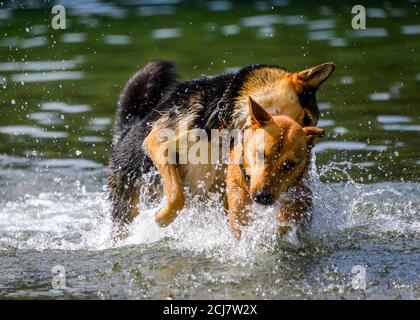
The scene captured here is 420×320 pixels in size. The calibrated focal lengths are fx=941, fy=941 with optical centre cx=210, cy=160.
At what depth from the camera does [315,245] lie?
7.09 m

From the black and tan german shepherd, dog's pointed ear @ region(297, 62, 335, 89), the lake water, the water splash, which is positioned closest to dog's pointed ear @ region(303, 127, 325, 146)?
the black and tan german shepherd

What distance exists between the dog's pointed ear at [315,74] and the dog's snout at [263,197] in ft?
3.16

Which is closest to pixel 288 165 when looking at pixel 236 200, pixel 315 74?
pixel 236 200

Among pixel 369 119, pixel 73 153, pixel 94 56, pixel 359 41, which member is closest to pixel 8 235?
pixel 73 153

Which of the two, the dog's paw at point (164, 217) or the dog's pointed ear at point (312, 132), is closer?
the dog's pointed ear at point (312, 132)

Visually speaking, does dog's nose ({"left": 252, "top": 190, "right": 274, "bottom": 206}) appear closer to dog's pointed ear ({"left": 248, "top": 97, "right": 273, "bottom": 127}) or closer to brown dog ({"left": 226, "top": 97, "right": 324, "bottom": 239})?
brown dog ({"left": 226, "top": 97, "right": 324, "bottom": 239})

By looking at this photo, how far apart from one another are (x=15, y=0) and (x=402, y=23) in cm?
794

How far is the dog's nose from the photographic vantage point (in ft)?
20.1

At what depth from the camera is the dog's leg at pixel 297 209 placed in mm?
6848

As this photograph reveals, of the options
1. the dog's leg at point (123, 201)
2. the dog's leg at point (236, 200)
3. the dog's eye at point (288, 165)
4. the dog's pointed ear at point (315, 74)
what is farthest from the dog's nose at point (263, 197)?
the dog's leg at point (123, 201)

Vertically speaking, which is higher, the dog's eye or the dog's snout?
the dog's eye

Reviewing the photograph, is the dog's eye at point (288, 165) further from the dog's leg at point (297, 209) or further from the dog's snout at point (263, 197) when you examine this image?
the dog's leg at point (297, 209)

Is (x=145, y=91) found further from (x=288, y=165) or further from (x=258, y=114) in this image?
(x=288, y=165)

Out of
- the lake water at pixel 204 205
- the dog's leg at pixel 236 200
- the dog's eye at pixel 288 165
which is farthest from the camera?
the dog's leg at pixel 236 200
